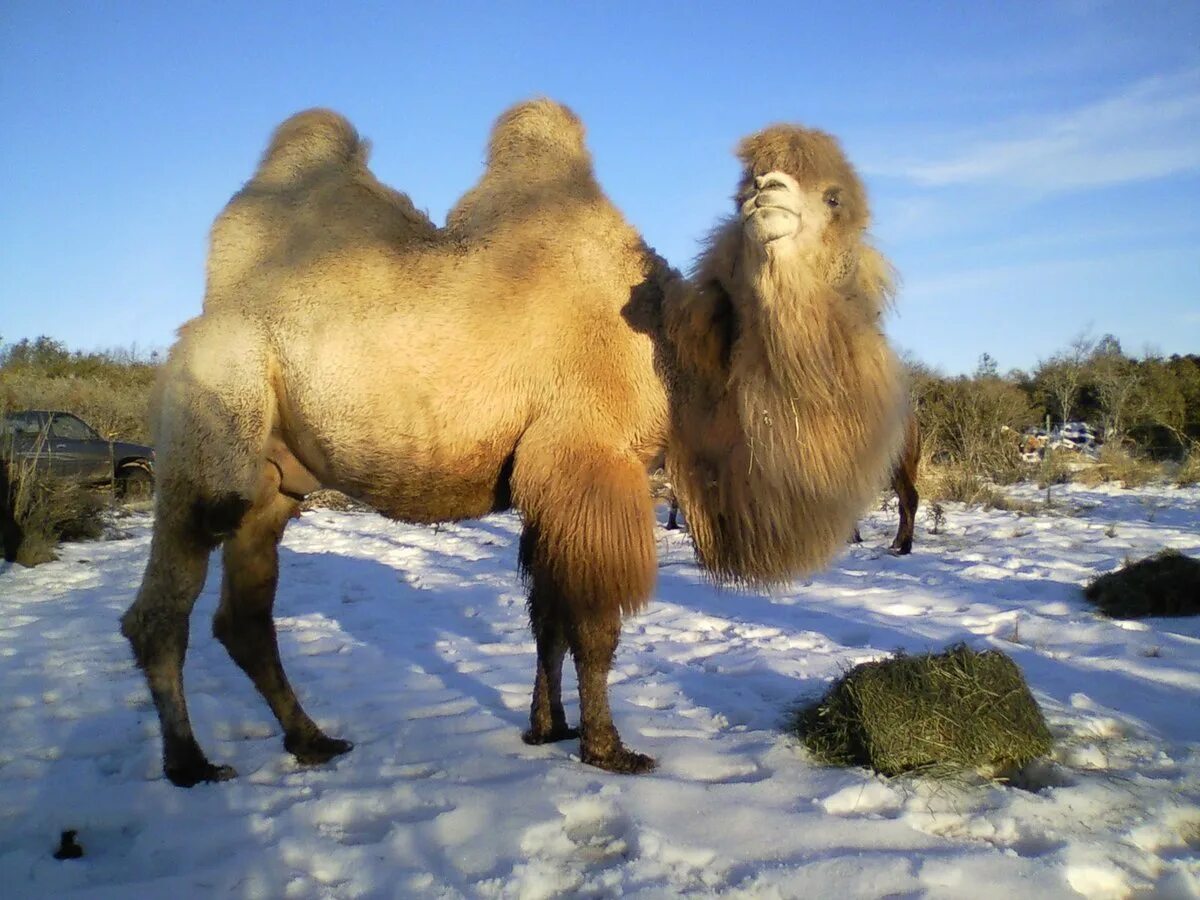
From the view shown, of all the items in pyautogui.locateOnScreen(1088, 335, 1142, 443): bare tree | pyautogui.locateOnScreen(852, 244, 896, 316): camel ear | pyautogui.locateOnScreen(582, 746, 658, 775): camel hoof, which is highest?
pyautogui.locateOnScreen(1088, 335, 1142, 443): bare tree

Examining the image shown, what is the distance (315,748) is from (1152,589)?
5.31 meters

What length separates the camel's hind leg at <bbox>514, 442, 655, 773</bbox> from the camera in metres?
3.04

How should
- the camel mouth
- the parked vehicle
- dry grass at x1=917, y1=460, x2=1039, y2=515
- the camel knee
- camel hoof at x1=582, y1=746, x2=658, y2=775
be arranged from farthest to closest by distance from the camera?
the parked vehicle < dry grass at x1=917, y1=460, x2=1039, y2=515 < camel hoof at x1=582, y1=746, x2=658, y2=775 < the camel knee < the camel mouth

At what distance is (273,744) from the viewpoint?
12.2 ft

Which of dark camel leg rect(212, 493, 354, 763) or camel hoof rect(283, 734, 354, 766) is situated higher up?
dark camel leg rect(212, 493, 354, 763)

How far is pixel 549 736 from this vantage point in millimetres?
3635

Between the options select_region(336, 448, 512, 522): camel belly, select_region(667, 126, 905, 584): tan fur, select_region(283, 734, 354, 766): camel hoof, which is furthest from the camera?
select_region(283, 734, 354, 766): camel hoof

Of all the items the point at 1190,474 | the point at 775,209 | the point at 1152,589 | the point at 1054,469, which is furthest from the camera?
the point at 1054,469

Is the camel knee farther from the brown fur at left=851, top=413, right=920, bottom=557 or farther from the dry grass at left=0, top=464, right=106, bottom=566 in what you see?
the dry grass at left=0, top=464, right=106, bottom=566

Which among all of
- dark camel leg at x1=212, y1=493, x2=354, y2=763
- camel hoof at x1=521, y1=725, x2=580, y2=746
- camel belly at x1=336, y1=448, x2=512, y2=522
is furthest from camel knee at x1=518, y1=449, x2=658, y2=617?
dark camel leg at x1=212, y1=493, x2=354, y2=763

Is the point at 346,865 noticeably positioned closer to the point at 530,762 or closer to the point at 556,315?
the point at 530,762

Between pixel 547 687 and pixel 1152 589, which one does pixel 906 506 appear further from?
pixel 547 687

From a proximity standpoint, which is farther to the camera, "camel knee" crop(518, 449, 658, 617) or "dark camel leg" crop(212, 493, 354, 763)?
"dark camel leg" crop(212, 493, 354, 763)

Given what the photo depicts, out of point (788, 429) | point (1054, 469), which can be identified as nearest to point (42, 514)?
point (788, 429)
